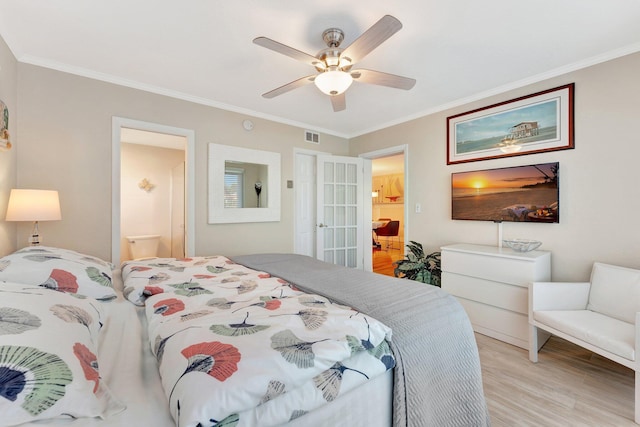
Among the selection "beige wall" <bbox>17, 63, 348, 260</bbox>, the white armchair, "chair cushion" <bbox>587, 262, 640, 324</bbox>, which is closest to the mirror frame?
"beige wall" <bbox>17, 63, 348, 260</bbox>

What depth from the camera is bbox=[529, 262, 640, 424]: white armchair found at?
64.8 inches

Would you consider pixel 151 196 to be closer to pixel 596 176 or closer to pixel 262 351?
pixel 262 351

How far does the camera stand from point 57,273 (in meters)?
1.25

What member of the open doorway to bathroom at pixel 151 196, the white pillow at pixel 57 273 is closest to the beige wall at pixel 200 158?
the white pillow at pixel 57 273

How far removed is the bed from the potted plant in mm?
1781

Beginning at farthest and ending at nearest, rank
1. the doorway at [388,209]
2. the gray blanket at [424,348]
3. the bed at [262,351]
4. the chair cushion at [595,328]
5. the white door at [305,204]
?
the doorway at [388,209], the white door at [305,204], the chair cushion at [595,328], the gray blanket at [424,348], the bed at [262,351]

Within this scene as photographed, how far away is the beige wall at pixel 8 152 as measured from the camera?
2.01 meters

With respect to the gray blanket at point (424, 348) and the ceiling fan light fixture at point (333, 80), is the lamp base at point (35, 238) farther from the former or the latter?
the ceiling fan light fixture at point (333, 80)

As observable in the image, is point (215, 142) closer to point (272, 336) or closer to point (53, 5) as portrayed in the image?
point (53, 5)

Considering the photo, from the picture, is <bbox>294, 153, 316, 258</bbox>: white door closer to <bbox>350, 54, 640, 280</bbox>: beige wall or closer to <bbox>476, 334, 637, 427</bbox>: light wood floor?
<bbox>350, 54, 640, 280</bbox>: beige wall

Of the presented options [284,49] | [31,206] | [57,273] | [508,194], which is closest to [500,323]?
[508,194]

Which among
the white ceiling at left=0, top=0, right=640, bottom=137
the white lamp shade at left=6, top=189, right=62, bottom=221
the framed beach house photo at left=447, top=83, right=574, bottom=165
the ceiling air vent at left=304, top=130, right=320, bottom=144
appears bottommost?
the white lamp shade at left=6, top=189, right=62, bottom=221

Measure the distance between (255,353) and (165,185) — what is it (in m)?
5.16

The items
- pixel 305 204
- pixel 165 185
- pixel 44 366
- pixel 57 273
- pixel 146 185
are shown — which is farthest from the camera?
pixel 165 185
